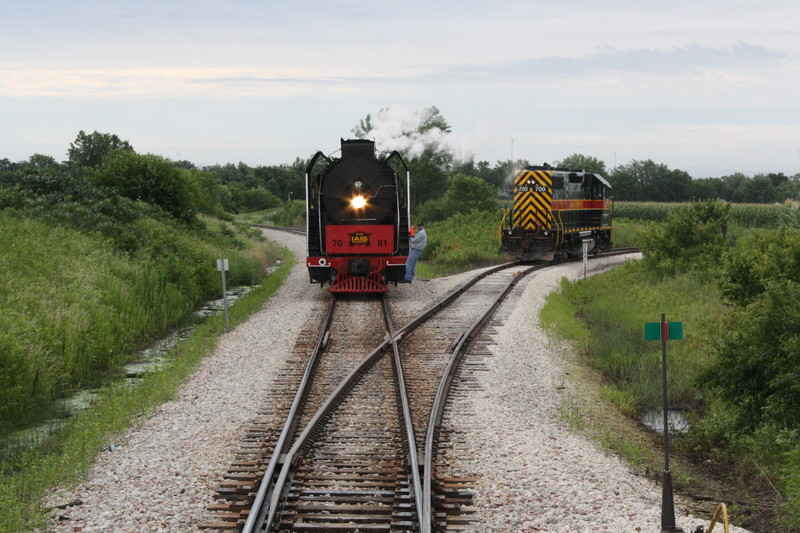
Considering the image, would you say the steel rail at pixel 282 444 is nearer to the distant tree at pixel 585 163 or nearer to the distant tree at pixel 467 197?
the distant tree at pixel 467 197

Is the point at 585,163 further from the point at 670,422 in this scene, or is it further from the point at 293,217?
the point at 670,422

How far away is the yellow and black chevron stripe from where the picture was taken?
30328mm

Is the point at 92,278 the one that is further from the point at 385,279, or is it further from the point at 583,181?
the point at 583,181

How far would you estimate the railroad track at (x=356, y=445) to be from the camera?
6836 millimetres

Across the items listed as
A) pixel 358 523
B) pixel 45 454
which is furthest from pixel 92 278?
pixel 358 523

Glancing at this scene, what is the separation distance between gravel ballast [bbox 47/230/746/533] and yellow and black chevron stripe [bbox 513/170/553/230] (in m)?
17.0

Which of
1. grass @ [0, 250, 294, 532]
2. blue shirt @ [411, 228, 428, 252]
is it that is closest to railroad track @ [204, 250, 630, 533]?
grass @ [0, 250, 294, 532]

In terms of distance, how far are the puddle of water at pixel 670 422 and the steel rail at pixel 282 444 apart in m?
4.90

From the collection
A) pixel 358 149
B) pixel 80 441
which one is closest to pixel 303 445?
pixel 80 441

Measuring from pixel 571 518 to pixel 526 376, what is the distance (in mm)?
5682

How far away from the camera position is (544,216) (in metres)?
30.4

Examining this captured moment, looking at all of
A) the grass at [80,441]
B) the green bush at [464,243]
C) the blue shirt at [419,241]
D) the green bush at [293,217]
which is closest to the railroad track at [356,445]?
the grass at [80,441]

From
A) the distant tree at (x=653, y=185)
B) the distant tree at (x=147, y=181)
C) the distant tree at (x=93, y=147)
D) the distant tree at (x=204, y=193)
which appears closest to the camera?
the distant tree at (x=147, y=181)

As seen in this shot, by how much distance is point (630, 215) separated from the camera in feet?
198
